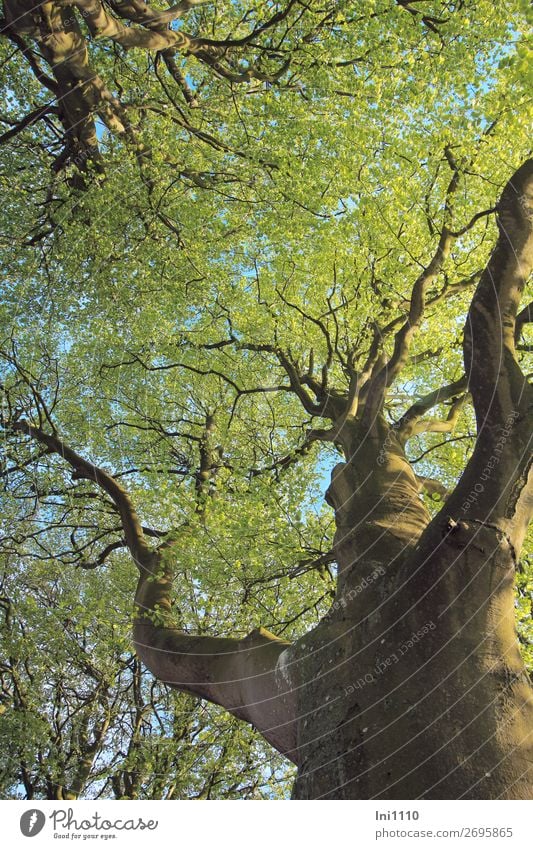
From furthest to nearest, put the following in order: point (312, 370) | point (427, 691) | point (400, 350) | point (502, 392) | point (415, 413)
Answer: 1. point (312, 370)
2. point (415, 413)
3. point (400, 350)
4. point (502, 392)
5. point (427, 691)

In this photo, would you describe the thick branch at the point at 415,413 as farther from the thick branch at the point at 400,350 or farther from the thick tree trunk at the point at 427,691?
the thick tree trunk at the point at 427,691

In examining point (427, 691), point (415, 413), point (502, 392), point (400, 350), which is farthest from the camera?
point (415, 413)

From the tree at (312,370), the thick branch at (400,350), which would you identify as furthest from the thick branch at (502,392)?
the thick branch at (400,350)

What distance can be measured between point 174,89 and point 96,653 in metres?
12.7

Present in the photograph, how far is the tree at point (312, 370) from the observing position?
4.27m

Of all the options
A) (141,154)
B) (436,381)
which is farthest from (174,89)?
(436,381)

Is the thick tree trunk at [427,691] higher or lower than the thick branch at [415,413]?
lower

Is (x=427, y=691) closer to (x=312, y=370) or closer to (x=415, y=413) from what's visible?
(x=415, y=413)

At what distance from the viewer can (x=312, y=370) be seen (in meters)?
10.2

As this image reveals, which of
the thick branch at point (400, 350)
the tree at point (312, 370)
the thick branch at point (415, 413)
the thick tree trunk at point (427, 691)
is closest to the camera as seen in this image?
the thick tree trunk at point (427, 691)

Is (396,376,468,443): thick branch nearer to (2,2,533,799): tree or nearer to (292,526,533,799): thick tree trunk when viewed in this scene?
(2,2,533,799): tree

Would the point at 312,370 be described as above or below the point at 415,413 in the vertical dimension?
above

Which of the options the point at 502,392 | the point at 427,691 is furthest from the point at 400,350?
the point at 427,691
